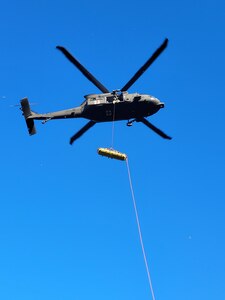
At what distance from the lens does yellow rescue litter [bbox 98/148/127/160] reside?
2827 centimetres

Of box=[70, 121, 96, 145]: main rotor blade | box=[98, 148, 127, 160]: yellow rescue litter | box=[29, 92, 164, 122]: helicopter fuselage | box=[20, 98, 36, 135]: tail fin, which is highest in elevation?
box=[20, 98, 36, 135]: tail fin

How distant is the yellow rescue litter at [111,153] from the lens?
28.3 meters

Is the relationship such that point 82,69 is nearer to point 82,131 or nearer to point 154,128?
point 82,131

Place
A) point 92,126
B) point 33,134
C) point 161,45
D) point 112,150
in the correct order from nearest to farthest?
1. point 112,150
2. point 161,45
3. point 92,126
4. point 33,134

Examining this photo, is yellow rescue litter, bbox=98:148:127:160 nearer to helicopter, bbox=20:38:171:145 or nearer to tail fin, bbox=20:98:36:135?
helicopter, bbox=20:38:171:145

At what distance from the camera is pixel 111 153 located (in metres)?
28.3

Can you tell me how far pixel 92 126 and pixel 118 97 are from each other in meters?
3.15

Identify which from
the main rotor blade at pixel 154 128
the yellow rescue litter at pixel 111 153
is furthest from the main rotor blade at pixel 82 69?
the yellow rescue litter at pixel 111 153

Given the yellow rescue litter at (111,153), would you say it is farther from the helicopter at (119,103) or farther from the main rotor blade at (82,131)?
the main rotor blade at (82,131)

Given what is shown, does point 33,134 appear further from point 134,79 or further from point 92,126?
point 134,79

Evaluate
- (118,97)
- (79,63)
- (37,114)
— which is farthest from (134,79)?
(37,114)

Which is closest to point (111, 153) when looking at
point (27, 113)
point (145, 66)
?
point (145, 66)

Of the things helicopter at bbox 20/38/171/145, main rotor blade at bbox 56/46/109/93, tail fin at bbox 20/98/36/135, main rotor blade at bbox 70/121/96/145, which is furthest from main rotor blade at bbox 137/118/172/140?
tail fin at bbox 20/98/36/135

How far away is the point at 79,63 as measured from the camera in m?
31.6
